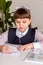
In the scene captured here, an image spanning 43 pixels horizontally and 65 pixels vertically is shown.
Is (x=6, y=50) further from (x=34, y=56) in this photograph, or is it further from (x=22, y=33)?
(x=22, y=33)

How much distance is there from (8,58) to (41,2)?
123 inches

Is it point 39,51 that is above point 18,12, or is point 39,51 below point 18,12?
below

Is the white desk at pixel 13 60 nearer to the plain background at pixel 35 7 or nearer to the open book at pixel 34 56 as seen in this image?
the open book at pixel 34 56

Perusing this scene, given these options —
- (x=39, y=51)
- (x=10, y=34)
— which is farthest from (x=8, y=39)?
(x=39, y=51)

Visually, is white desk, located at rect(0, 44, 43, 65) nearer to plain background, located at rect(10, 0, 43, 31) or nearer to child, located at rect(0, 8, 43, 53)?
child, located at rect(0, 8, 43, 53)

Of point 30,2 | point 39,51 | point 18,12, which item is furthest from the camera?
point 30,2

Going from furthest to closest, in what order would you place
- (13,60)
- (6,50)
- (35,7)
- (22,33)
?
(35,7) → (22,33) → (6,50) → (13,60)

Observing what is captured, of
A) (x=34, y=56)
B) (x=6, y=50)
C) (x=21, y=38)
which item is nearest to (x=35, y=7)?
(x=21, y=38)

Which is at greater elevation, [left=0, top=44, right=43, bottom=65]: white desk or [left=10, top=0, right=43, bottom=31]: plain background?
[left=10, top=0, right=43, bottom=31]: plain background

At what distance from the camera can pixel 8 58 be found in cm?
→ 120

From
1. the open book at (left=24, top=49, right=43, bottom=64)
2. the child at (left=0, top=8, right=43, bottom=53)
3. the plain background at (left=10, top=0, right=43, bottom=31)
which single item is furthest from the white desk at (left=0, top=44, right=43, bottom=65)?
the plain background at (left=10, top=0, right=43, bottom=31)

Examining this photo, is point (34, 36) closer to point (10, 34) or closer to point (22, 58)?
point (10, 34)

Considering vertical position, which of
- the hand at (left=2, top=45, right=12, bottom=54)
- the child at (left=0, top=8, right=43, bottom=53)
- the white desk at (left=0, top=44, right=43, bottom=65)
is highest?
the child at (left=0, top=8, right=43, bottom=53)

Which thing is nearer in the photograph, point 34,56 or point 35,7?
point 34,56
